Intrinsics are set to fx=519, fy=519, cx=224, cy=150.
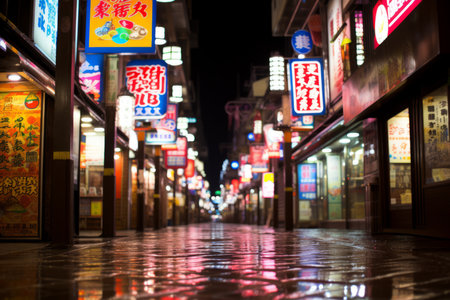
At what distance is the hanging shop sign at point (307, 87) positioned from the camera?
2061 cm

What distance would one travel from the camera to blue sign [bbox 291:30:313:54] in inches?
920

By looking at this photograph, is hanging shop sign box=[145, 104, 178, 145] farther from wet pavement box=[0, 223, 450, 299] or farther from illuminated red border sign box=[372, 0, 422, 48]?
wet pavement box=[0, 223, 450, 299]

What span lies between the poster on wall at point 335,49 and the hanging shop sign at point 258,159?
1488 centimetres

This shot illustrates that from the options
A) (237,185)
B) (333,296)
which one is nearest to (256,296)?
(333,296)

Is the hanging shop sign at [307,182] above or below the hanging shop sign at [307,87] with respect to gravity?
below

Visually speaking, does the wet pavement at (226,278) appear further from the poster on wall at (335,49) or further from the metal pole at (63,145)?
the poster on wall at (335,49)

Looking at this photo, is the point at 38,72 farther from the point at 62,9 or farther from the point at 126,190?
the point at 126,190

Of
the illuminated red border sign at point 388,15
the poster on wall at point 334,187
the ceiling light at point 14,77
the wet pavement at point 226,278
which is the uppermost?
the illuminated red border sign at point 388,15

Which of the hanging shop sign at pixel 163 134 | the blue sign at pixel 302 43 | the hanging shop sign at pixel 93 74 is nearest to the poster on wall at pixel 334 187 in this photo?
the blue sign at pixel 302 43

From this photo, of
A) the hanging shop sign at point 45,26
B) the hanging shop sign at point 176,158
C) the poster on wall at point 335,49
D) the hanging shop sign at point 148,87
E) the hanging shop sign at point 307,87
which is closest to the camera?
the hanging shop sign at point 45,26

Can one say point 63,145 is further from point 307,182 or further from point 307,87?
point 307,182

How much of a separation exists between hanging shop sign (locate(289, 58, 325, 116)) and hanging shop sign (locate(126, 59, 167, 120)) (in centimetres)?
524

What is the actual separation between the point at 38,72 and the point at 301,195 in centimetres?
2113

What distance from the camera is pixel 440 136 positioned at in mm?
11070
